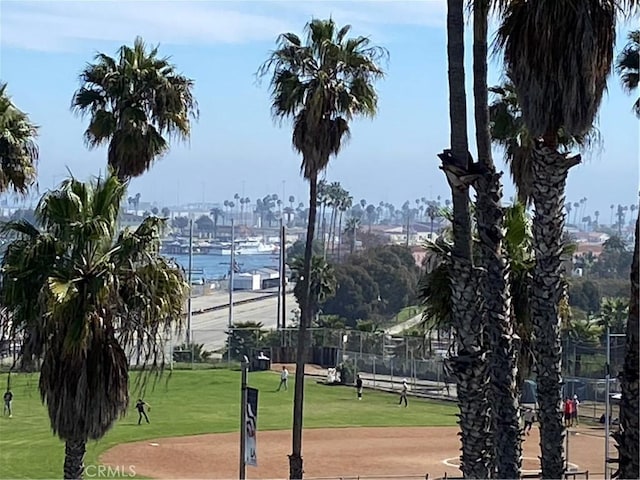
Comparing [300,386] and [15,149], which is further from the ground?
[15,149]

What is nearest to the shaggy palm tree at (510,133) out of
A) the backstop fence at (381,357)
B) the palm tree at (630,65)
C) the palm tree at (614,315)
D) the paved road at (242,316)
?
the palm tree at (630,65)

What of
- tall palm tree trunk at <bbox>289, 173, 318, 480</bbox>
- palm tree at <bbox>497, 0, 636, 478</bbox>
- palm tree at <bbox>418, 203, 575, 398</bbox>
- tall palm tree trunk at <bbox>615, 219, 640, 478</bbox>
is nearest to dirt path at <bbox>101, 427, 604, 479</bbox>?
tall palm tree trunk at <bbox>289, 173, 318, 480</bbox>

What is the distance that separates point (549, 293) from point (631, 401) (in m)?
4.42

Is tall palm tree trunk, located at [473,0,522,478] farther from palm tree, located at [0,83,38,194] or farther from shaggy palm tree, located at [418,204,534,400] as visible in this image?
palm tree, located at [0,83,38,194]

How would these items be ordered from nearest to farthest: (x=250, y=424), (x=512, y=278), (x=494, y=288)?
(x=494, y=288), (x=250, y=424), (x=512, y=278)

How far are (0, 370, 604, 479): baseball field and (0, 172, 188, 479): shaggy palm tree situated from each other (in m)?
12.5

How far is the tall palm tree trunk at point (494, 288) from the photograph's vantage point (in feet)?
48.5

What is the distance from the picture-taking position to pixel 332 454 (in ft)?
120

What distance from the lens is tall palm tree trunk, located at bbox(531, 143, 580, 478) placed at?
14.6 metres

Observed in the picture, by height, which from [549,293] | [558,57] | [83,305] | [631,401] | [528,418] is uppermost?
[558,57]

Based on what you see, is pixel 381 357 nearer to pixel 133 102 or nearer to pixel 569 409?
pixel 569 409

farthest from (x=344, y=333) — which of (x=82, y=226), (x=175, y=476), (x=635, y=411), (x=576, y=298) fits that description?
(x=635, y=411)

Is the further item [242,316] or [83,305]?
[242,316]

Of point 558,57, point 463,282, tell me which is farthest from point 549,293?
point 558,57
